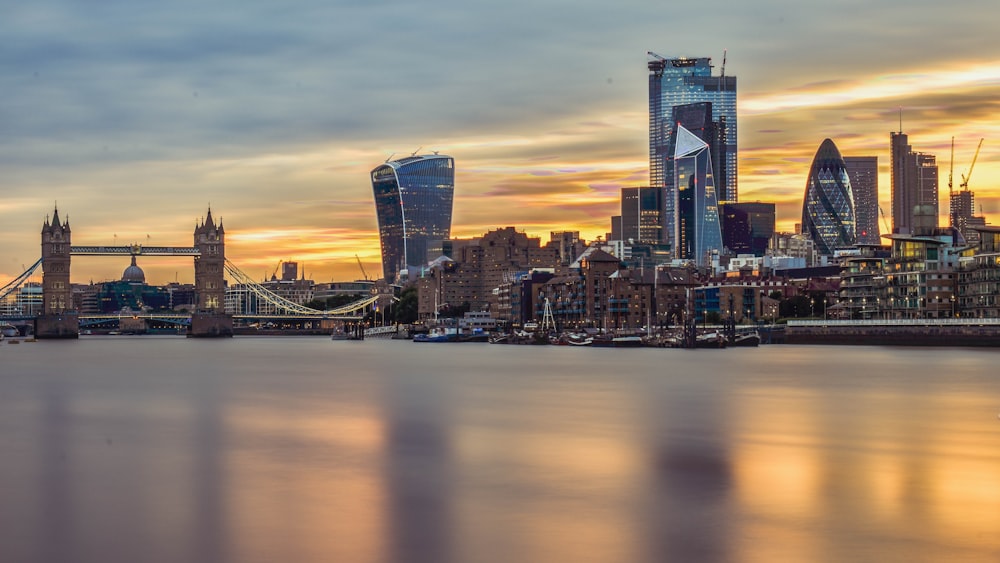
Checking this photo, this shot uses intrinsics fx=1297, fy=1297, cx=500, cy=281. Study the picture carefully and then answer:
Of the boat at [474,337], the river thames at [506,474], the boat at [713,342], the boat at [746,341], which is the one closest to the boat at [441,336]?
the boat at [474,337]

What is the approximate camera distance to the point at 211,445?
3612cm

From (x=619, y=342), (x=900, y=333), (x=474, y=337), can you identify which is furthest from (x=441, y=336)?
(x=900, y=333)

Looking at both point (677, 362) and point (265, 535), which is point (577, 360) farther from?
point (265, 535)

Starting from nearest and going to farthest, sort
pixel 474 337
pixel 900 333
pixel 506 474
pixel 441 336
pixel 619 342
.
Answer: pixel 506 474 < pixel 900 333 < pixel 619 342 < pixel 441 336 < pixel 474 337

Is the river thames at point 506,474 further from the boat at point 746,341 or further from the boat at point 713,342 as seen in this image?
the boat at point 746,341

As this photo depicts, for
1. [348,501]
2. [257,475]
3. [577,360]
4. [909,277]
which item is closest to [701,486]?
[348,501]

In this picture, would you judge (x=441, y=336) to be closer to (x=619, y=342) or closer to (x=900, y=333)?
(x=619, y=342)

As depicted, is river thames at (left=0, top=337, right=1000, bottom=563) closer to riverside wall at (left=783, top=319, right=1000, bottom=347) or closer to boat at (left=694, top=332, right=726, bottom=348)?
riverside wall at (left=783, top=319, right=1000, bottom=347)

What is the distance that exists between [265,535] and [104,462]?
11.9 metres

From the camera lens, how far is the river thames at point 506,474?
20969mm

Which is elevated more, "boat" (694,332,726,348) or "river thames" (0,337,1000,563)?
"boat" (694,332,726,348)

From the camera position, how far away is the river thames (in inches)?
826

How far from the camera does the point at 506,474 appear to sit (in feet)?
96.0

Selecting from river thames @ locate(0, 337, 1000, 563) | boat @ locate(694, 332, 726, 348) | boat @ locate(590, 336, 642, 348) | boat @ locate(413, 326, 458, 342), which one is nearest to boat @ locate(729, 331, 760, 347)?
boat @ locate(694, 332, 726, 348)
